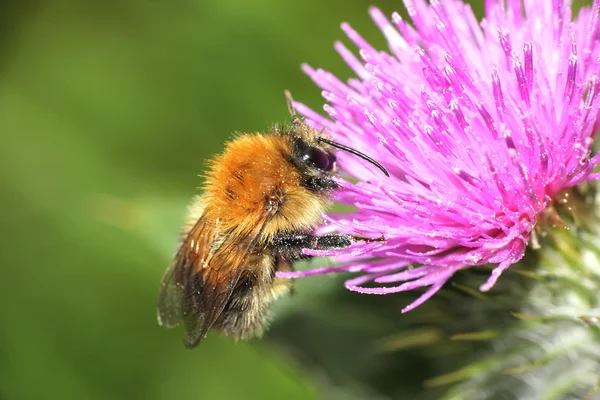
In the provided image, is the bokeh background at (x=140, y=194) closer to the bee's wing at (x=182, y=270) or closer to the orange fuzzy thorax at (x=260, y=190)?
the bee's wing at (x=182, y=270)

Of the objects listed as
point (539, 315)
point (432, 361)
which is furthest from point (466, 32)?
point (432, 361)

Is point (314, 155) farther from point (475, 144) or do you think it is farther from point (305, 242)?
point (475, 144)

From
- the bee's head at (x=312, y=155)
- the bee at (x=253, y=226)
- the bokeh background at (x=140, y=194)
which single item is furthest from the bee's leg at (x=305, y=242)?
the bokeh background at (x=140, y=194)

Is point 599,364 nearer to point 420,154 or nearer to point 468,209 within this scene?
point 468,209

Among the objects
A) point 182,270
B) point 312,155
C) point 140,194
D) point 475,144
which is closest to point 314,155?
point 312,155

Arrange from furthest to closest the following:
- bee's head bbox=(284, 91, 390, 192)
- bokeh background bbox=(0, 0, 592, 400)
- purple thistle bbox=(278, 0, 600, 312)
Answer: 1. bokeh background bbox=(0, 0, 592, 400)
2. bee's head bbox=(284, 91, 390, 192)
3. purple thistle bbox=(278, 0, 600, 312)

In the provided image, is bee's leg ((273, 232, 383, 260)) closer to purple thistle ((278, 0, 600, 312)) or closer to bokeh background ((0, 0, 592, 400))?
purple thistle ((278, 0, 600, 312))

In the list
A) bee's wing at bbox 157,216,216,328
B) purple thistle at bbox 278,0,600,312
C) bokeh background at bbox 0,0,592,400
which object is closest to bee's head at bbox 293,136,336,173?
purple thistle at bbox 278,0,600,312
